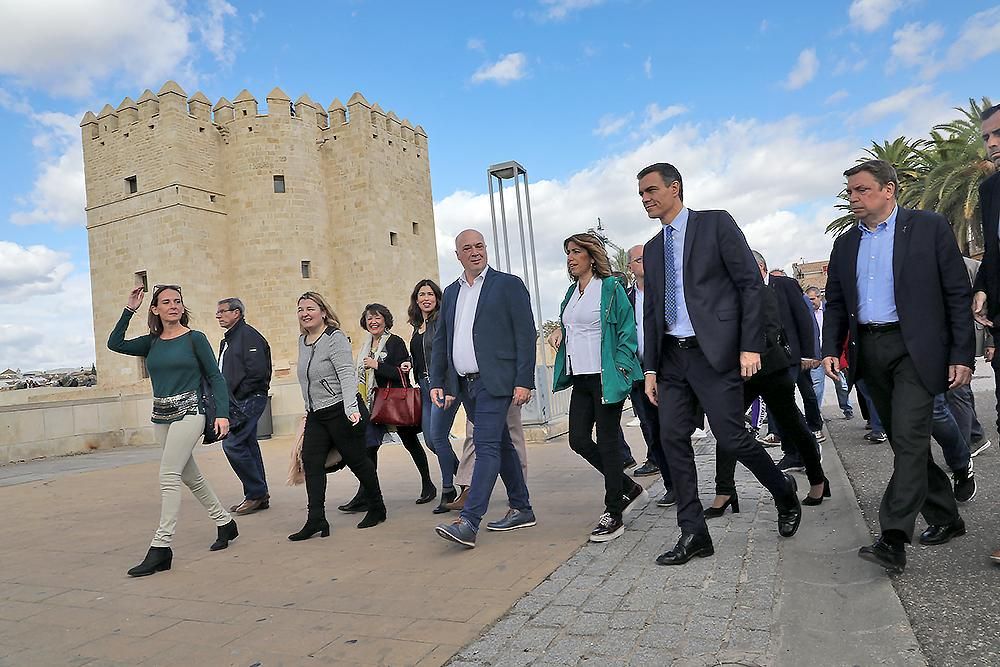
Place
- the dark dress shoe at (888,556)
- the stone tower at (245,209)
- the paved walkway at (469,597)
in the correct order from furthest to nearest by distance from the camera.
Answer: the stone tower at (245,209)
the dark dress shoe at (888,556)
the paved walkway at (469,597)

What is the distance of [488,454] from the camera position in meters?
4.62

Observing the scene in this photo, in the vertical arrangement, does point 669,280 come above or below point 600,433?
above

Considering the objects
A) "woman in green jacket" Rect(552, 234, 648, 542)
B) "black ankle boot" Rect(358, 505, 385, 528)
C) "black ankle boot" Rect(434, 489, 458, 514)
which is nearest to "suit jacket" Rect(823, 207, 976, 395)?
"woman in green jacket" Rect(552, 234, 648, 542)

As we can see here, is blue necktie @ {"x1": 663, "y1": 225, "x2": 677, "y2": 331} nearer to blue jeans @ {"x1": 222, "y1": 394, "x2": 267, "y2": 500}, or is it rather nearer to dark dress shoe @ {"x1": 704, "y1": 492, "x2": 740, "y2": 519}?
dark dress shoe @ {"x1": 704, "y1": 492, "x2": 740, "y2": 519}

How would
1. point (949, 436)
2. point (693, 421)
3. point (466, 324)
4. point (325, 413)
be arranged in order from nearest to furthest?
1. point (693, 421)
2. point (949, 436)
3. point (466, 324)
4. point (325, 413)

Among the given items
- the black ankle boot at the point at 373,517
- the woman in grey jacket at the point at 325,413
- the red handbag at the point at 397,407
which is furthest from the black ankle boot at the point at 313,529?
the red handbag at the point at 397,407

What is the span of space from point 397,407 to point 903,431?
3.87 metres

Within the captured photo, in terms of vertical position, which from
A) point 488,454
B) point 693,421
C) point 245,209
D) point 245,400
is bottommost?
point 488,454

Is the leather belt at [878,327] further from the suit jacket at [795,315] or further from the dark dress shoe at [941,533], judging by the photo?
the suit jacket at [795,315]

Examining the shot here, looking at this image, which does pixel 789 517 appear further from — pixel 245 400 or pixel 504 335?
pixel 245 400

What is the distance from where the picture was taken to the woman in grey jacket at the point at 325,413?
5.33 m

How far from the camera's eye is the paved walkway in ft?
9.10

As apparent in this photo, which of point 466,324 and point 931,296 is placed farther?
point 466,324

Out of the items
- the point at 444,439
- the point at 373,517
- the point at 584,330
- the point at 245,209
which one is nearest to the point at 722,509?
the point at 584,330
